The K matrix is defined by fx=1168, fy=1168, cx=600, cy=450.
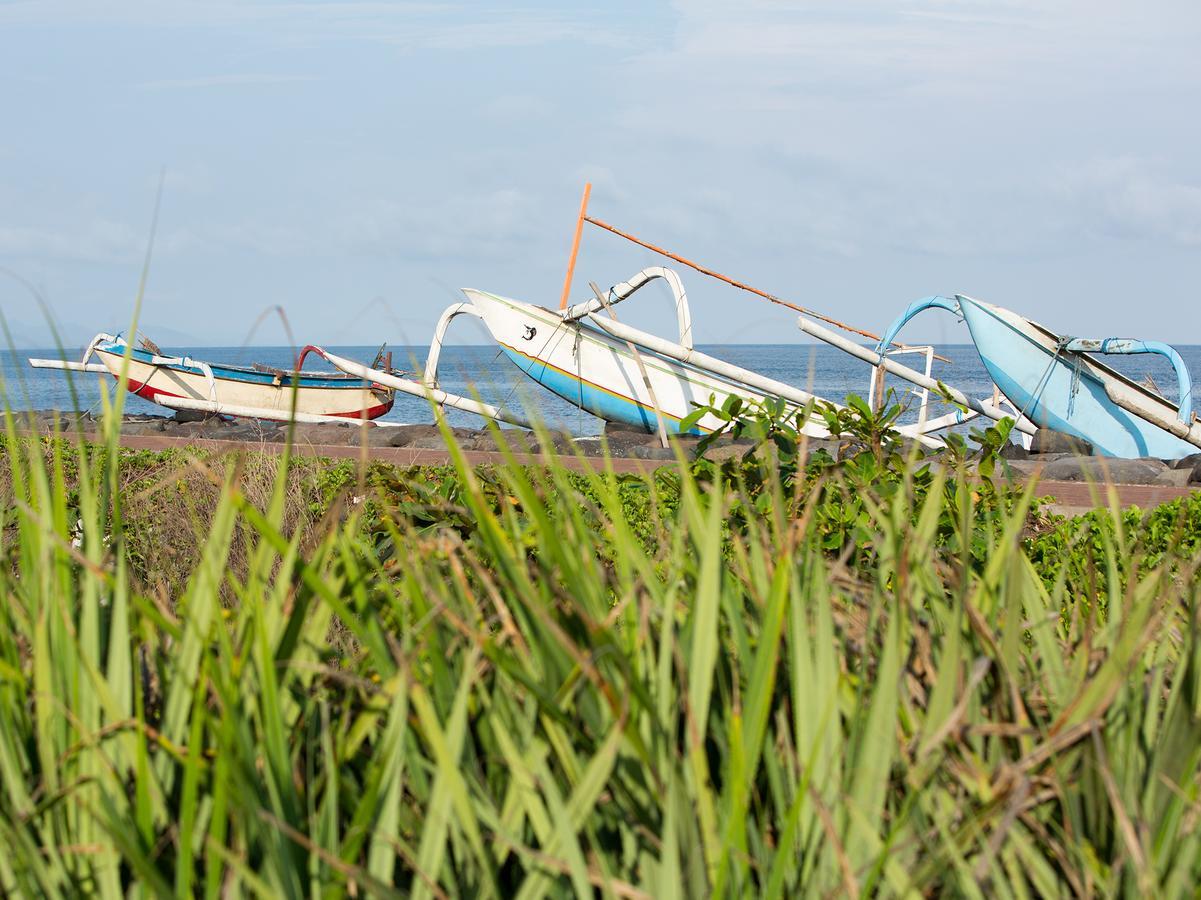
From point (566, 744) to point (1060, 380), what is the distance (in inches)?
547

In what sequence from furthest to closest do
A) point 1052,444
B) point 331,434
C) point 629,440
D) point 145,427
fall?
1. point 145,427
2. point 331,434
3. point 1052,444
4. point 629,440

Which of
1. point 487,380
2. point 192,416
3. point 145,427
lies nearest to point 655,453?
point 487,380

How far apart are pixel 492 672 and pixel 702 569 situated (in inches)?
15.5

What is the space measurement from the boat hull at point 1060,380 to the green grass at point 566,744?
13034mm

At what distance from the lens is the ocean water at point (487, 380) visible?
1.78 metres

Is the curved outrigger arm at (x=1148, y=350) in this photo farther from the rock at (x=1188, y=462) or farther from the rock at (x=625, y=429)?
the rock at (x=625, y=429)

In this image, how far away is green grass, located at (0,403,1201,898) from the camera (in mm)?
1391

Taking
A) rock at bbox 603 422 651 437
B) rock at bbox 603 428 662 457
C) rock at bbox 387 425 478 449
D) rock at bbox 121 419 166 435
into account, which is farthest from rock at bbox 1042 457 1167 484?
rock at bbox 121 419 166 435

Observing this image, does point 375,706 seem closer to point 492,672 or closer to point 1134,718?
point 492,672

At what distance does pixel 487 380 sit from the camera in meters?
1.57

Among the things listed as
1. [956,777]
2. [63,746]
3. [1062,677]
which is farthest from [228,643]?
[1062,677]

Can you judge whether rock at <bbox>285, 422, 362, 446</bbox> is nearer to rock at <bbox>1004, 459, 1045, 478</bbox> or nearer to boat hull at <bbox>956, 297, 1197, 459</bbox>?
rock at <bbox>1004, 459, 1045, 478</bbox>

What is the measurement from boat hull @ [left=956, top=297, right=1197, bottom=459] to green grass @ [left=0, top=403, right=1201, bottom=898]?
1303cm

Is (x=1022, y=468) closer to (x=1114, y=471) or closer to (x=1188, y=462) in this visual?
(x=1114, y=471)
